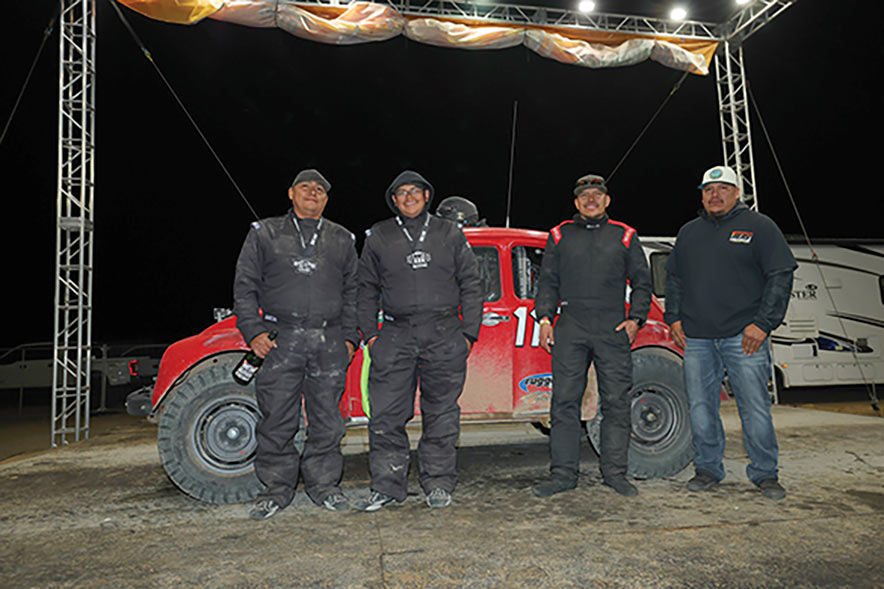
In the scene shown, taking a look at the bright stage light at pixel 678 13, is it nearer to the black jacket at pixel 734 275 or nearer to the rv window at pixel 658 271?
the rv window at pixel 658 271

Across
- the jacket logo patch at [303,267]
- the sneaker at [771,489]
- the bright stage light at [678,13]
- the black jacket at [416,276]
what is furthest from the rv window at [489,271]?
the bright stage light at [678,13]

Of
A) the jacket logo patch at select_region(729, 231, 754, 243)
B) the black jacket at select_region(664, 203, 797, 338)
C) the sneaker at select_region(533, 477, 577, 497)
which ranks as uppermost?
Answer: the jacket logo patch at select_region(729, 231, 754, 243)

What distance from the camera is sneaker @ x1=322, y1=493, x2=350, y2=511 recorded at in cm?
327

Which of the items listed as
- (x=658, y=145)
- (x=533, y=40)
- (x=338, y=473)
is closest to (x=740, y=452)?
(x=338, y=473)

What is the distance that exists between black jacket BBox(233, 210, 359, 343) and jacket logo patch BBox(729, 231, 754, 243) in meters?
2.56

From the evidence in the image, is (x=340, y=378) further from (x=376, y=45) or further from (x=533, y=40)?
(x=376, y=45)

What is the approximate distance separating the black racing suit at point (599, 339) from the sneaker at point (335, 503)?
1361mm

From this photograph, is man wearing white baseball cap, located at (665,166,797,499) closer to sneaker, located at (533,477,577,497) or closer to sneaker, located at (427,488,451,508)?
sneaker, located at (533,477,577,497)

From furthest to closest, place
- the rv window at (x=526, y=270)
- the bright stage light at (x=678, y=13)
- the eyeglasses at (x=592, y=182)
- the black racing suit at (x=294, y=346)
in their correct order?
the bright stage light at (x=678, y=13) < the rv window at (x=526, y=270) < the eyeglasses at (x=592, y=182) < the black racing suit at (x=294, y=346)

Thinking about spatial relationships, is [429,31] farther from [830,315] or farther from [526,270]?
[830,315]

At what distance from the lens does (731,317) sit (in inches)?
140

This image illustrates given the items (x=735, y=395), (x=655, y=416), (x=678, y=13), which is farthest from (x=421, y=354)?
(x=678, y=13)

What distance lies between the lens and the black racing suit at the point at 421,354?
11.0ft

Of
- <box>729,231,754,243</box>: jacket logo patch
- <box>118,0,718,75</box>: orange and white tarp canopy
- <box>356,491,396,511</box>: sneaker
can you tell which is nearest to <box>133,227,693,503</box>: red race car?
<box>356,491,396,511</box>: sneaker
